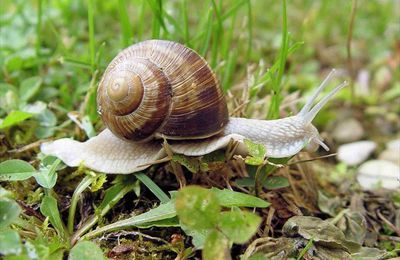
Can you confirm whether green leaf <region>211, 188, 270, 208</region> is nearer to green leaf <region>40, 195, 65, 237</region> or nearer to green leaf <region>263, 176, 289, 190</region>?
green leaf <region>263, 176, 289, 190</region>

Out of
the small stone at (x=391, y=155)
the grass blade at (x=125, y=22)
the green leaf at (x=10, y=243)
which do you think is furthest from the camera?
the small stone at (x=391, y=155)

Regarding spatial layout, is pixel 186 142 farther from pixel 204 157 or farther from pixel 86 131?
pixel 86 131

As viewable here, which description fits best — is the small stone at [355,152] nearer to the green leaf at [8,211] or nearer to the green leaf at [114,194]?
the green leaf at [114,194]

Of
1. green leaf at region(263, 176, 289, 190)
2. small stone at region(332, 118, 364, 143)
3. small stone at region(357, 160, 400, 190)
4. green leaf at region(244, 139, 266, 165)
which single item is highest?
green leaf at region(244, 139, 266, 165)

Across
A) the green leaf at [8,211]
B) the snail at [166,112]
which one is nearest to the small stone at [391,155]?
the snail at [166,112]

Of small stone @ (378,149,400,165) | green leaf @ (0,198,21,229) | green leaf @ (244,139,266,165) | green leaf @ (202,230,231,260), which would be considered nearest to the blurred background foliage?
green leaf @ (244,139,266,165)

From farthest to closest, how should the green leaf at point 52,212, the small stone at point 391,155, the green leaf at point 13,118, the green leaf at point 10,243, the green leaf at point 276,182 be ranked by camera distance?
1. the small stone at point 391,155
2. the green leaf at point 13,118
3. the green leaf at point 276,182
4. the green leaf at point 52,212
5. the green leaf at point 10,243

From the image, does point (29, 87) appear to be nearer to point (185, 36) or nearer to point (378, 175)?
point (185, 36)
